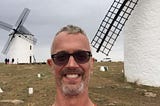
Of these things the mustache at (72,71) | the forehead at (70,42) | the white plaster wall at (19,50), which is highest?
the white plaster wall at (19,50)

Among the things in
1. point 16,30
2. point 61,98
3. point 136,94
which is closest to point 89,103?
point 61,98

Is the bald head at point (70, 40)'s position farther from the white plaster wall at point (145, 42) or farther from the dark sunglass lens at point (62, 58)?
the white plaster wall at point (145, 42)

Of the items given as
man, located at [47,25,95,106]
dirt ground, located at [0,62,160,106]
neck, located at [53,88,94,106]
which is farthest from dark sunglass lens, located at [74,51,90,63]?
dirt ground, located at [0,62,160,106]

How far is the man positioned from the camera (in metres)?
2.91

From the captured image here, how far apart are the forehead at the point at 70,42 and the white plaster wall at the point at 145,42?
1788cm

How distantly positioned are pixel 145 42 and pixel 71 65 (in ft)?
59.7

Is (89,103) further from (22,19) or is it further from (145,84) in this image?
(22,19)

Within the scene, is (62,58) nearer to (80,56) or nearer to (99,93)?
(80,56)

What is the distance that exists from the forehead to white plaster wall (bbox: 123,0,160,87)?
17883 mm

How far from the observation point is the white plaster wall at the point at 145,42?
67.6 feet

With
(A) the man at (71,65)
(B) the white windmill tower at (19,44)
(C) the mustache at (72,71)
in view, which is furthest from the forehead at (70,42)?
(B) the white windmill tower at (19,44)

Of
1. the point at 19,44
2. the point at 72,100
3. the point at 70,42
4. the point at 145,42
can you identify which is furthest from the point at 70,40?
the point at 19,44

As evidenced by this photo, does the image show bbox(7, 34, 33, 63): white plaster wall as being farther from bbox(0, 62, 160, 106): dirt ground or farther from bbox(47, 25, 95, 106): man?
bbox(47, 25, 95, 106): man

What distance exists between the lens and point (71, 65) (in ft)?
9.73
